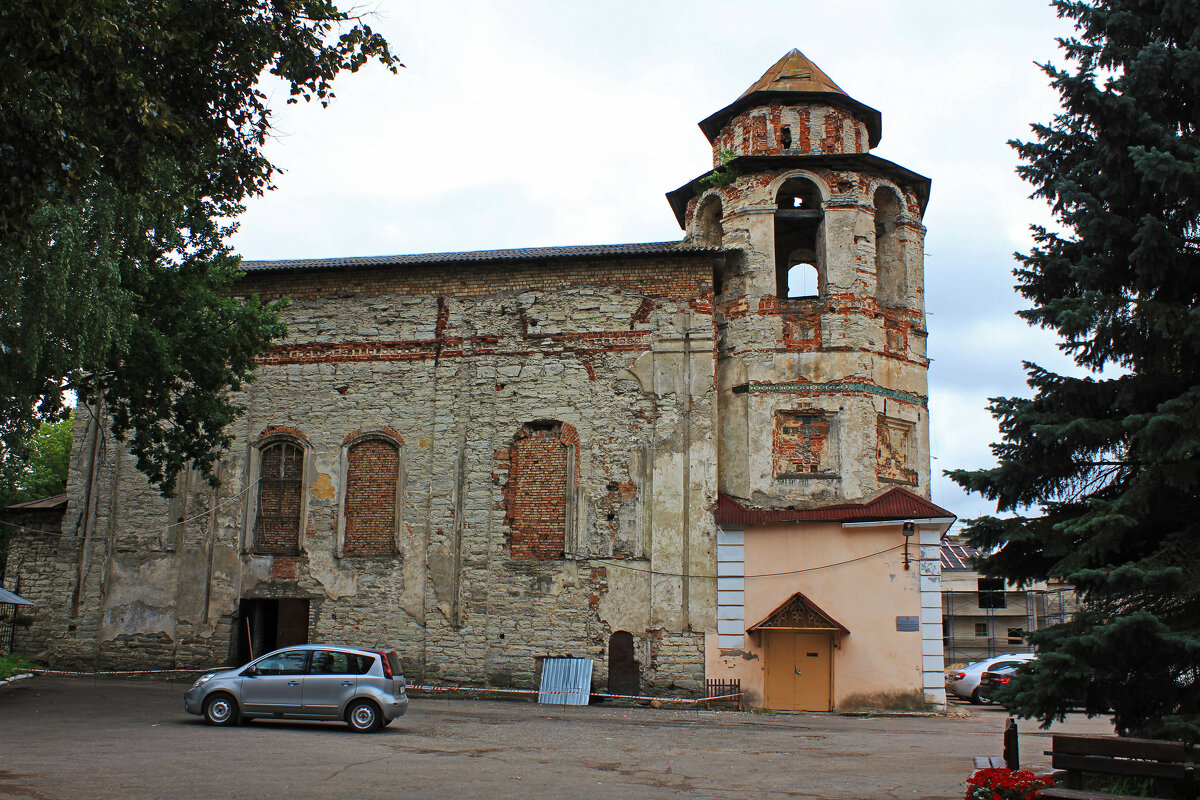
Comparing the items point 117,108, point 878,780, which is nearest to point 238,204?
point 117,108

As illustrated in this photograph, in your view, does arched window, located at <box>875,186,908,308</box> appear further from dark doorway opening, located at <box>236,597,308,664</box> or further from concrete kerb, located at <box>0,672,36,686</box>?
concrete kerb, located at <box>0,672,36,686</box>

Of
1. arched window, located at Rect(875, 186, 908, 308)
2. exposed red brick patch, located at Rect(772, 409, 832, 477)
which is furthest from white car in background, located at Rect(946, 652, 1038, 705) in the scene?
arched window, located at Rect(875, 186, 908, 308)

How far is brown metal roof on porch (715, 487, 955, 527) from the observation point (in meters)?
19.6

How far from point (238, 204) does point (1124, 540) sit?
1187cm

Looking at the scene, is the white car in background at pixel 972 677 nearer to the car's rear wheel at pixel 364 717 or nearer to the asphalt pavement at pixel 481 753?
the asphalt pavement at pixel 481 753

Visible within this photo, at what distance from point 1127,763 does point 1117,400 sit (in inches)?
132

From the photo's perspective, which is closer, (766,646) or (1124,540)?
(1124,540)

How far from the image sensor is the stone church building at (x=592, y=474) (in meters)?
19.8

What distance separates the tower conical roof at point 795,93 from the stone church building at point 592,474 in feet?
0.29

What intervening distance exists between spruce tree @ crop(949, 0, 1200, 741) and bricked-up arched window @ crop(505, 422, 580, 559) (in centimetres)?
1170

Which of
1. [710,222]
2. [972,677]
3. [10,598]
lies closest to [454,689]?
[10,598]

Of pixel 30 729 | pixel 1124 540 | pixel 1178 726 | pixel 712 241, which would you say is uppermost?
pixel 712 241

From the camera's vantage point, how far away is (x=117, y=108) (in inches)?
321

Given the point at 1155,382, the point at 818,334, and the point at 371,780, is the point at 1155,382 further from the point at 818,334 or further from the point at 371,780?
the point at 818,334
